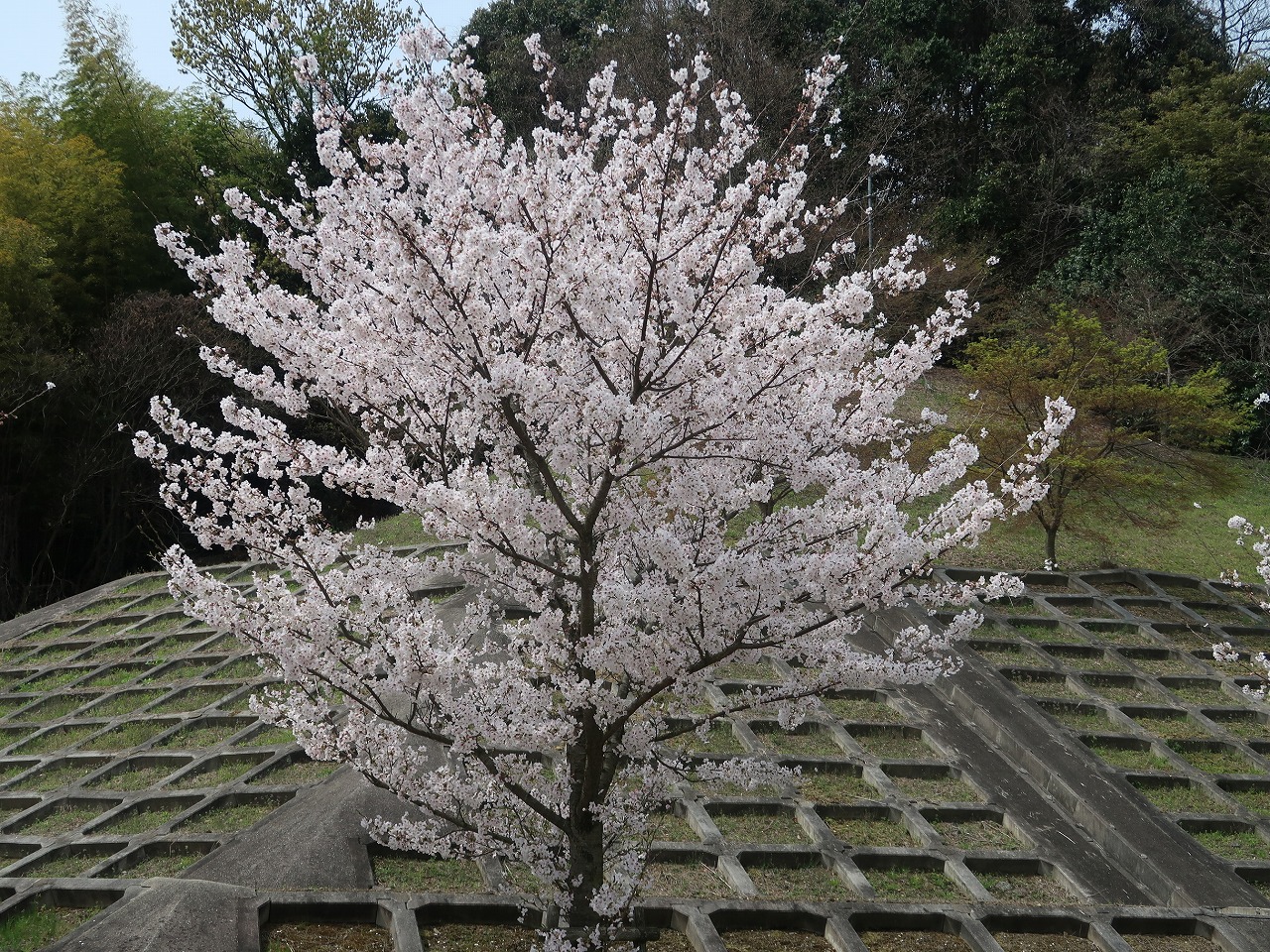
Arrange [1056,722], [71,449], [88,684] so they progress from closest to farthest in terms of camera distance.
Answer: [1056,722]
[88,684]
[71,449]

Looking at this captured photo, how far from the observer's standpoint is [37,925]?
4988mm

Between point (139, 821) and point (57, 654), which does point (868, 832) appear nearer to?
point (139, 821)

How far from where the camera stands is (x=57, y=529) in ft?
51.0

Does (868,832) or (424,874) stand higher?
(424,874)

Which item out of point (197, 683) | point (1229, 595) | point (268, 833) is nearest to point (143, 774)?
point (197, 683)

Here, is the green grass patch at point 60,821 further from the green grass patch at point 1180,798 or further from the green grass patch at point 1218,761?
the green grass patch at point 1218,761

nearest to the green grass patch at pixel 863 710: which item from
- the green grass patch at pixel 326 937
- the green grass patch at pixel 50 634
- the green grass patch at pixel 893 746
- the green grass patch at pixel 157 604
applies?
the green grass patch at pixel 893 746

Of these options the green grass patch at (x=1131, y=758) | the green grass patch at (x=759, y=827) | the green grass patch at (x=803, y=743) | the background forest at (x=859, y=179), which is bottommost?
the green grass patch at (x=1131, y=758)

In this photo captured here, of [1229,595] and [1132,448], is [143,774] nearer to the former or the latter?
[1132,448]

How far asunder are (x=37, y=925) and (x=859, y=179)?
1379cm

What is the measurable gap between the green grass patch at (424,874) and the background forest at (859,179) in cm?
824

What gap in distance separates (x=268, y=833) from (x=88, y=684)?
5.29 metres

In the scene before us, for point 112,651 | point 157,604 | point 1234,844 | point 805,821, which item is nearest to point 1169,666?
point 1234,844

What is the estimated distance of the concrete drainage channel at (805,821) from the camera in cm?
498
